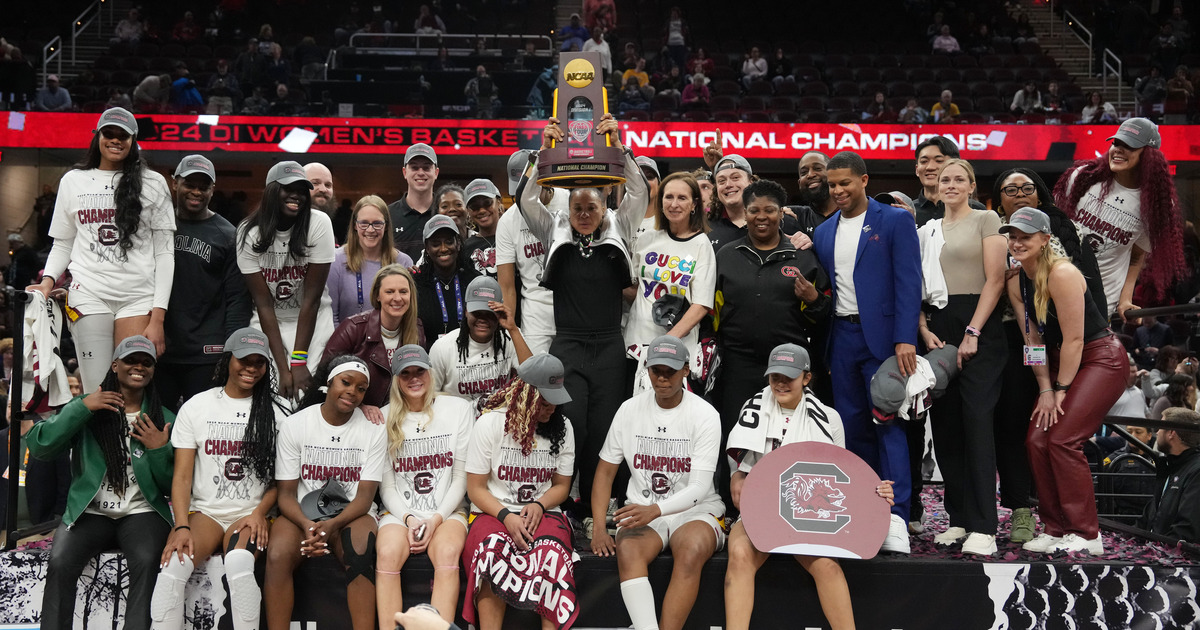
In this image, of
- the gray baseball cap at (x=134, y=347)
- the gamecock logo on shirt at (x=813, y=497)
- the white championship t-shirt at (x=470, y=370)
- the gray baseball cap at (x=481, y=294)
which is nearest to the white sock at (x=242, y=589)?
the gray baseball cap at (x=134, y=347)

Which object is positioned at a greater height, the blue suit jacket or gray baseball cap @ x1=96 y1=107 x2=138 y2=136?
gray baseball cap @ x1=96 y1=107 x2=138 y2=136

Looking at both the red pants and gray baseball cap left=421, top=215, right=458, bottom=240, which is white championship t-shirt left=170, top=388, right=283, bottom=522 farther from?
the red pants

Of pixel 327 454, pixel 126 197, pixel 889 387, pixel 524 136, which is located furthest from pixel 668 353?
pixel 524 136

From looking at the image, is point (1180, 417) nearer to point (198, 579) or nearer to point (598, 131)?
point (598, 131)

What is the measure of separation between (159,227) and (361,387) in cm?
128

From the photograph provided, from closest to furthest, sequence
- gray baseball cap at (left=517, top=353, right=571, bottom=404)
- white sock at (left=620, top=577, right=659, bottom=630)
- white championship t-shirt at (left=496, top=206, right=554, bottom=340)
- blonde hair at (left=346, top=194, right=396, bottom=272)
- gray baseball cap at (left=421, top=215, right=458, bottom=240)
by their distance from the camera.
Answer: white sock at (left=620, top=577, right=659, bottom=630)
gray baseball cap at (left=517, top=353, right=571, bottom=404)
white championship t-shirt at (left=496, top=206, right=554, bottom=340)
gray baseball cap at (left=421, top=215, right=458, bottom=240)
blonde hair at (left=346, top=194, right=396, bottom=272)

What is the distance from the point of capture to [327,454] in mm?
4301

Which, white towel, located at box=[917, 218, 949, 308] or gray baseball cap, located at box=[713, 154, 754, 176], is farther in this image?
gray baseball cap, located at box=[713, 154, 754, 176]

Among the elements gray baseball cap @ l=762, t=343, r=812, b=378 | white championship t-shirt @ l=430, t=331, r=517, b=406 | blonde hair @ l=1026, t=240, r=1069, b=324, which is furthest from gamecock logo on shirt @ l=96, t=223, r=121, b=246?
blonde hair @ l=1026, t=240, r=1069, b=324

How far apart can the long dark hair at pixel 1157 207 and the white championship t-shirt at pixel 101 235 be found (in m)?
4.67

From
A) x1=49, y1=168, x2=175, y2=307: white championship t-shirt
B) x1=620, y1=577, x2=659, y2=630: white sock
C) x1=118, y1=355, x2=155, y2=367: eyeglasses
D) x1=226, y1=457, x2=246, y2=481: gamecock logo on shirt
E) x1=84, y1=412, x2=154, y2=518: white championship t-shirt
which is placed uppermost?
x1=49, y1=168, x2=175, y2=307: white championship t-shirt

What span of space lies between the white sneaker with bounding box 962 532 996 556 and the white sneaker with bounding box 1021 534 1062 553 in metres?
0.19

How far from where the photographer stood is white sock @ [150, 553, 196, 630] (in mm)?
4062

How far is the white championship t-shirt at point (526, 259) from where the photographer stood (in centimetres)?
485
